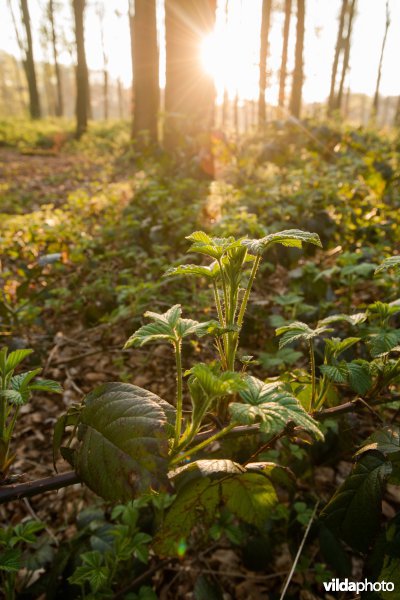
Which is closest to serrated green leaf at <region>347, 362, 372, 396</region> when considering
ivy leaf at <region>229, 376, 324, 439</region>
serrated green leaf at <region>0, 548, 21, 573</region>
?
ivy leaf at <region>229, 376, 324, 439</region>

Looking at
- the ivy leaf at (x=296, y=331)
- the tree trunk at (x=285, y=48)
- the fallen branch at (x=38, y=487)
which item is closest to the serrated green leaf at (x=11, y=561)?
the fallen branch at (x=38, y=487)

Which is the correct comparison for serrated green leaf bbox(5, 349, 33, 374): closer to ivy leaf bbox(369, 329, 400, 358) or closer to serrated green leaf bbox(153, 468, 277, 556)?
serrated green leaf bbox(153, 468, 277, 556)

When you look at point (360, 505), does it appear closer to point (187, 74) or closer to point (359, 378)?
point (359, 378)

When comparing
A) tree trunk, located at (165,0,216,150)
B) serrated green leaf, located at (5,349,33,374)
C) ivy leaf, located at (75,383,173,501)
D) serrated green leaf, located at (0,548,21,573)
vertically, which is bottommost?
serrated green leaf, located at (0,548,21,573)

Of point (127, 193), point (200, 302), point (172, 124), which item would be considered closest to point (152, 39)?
point (172, 124)

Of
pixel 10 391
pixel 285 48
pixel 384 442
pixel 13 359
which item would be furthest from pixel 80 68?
pixel 384 442

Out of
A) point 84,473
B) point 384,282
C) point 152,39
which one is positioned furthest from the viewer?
point 152,39

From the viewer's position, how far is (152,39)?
26.2ft

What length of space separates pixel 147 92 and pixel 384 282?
7983 mm

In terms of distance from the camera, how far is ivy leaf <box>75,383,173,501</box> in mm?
701

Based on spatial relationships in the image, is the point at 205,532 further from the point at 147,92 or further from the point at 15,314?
the point at 147,92

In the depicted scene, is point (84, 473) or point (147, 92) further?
point (147, 92)

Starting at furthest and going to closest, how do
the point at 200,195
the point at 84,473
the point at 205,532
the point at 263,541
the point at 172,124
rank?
the point at 172,124
the point at 200,195
the point at 205,532
the point at 263,541
the point at 84,473

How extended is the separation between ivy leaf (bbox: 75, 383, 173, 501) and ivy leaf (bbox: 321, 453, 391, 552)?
0.45 metres
